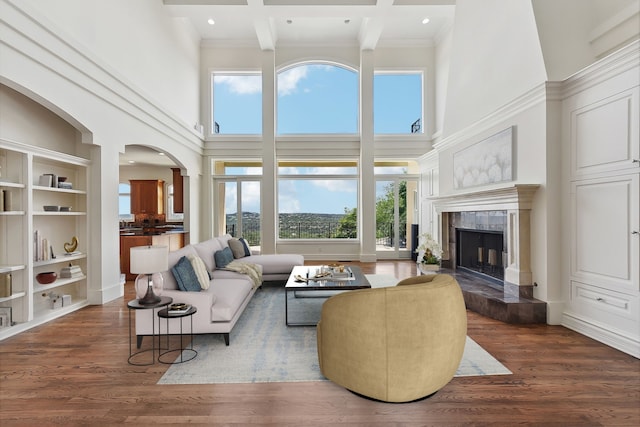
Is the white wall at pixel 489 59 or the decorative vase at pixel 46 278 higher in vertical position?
the white wall at pixel 489 59

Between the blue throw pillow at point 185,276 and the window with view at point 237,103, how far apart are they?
5985 mm

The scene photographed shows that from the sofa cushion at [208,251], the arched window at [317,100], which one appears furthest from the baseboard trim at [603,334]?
the arched window at [317,100]

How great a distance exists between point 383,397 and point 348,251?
6586mm

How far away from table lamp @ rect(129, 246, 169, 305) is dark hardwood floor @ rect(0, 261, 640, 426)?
0.57 meters

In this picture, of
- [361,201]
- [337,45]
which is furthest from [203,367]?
[337,45]

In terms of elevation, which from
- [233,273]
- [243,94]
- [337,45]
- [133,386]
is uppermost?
[337,45]

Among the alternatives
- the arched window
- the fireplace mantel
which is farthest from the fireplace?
the arched window

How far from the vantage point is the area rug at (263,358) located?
2.46 m

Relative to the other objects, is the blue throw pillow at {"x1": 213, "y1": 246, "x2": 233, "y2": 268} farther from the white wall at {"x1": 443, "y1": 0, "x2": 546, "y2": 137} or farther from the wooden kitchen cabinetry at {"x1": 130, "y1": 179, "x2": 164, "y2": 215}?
the wooden kitchen cabinetry at {"x1": 130, "y1": 179, "x2": 164, "y2": 215}

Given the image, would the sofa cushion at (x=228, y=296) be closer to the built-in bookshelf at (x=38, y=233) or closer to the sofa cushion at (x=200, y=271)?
the sofa cushion at (x=200, y=271)

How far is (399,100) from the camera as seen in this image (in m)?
8.74

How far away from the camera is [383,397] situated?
2035mm

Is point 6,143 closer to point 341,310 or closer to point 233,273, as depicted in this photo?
point 233,273

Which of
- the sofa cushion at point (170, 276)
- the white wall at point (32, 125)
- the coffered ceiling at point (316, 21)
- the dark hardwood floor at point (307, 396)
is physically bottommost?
the dark hardwood floor at point (307, 396)
